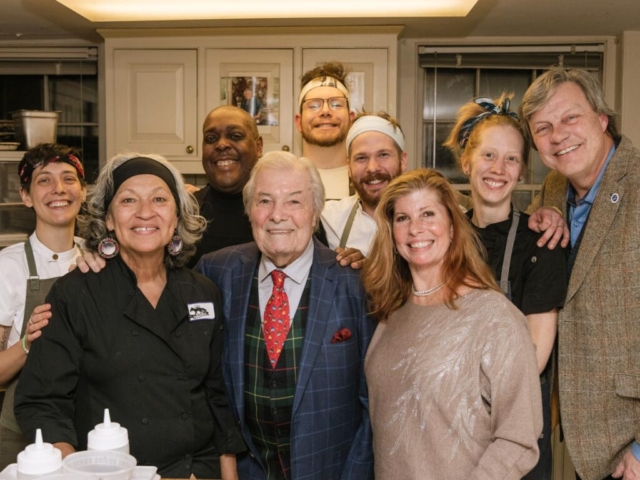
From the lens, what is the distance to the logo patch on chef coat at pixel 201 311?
1.77 meters

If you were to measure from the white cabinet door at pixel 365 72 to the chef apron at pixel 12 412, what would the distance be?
2075 mm

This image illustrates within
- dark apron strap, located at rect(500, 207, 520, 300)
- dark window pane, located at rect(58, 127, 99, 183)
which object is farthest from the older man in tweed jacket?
dark window pane, located at rect(58, 127, 99, 183)

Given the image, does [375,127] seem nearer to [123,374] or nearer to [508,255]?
[508,255]

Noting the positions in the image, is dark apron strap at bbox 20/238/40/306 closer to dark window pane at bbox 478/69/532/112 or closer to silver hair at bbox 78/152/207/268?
silver hair at bbox 78/152/207/268

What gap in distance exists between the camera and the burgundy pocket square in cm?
181

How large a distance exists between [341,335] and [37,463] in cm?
91

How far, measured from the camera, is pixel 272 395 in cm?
178

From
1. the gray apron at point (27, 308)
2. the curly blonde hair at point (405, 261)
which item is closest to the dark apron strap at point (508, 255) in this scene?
the curly blonde hair at point (405, 261)

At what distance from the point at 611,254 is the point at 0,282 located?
1703mm

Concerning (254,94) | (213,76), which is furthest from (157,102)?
(254,94)

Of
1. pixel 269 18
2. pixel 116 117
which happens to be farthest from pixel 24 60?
pixel 269 18

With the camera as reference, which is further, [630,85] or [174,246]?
[630,85]

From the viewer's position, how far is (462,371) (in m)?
1.52

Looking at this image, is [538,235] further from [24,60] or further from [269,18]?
[24,60]
